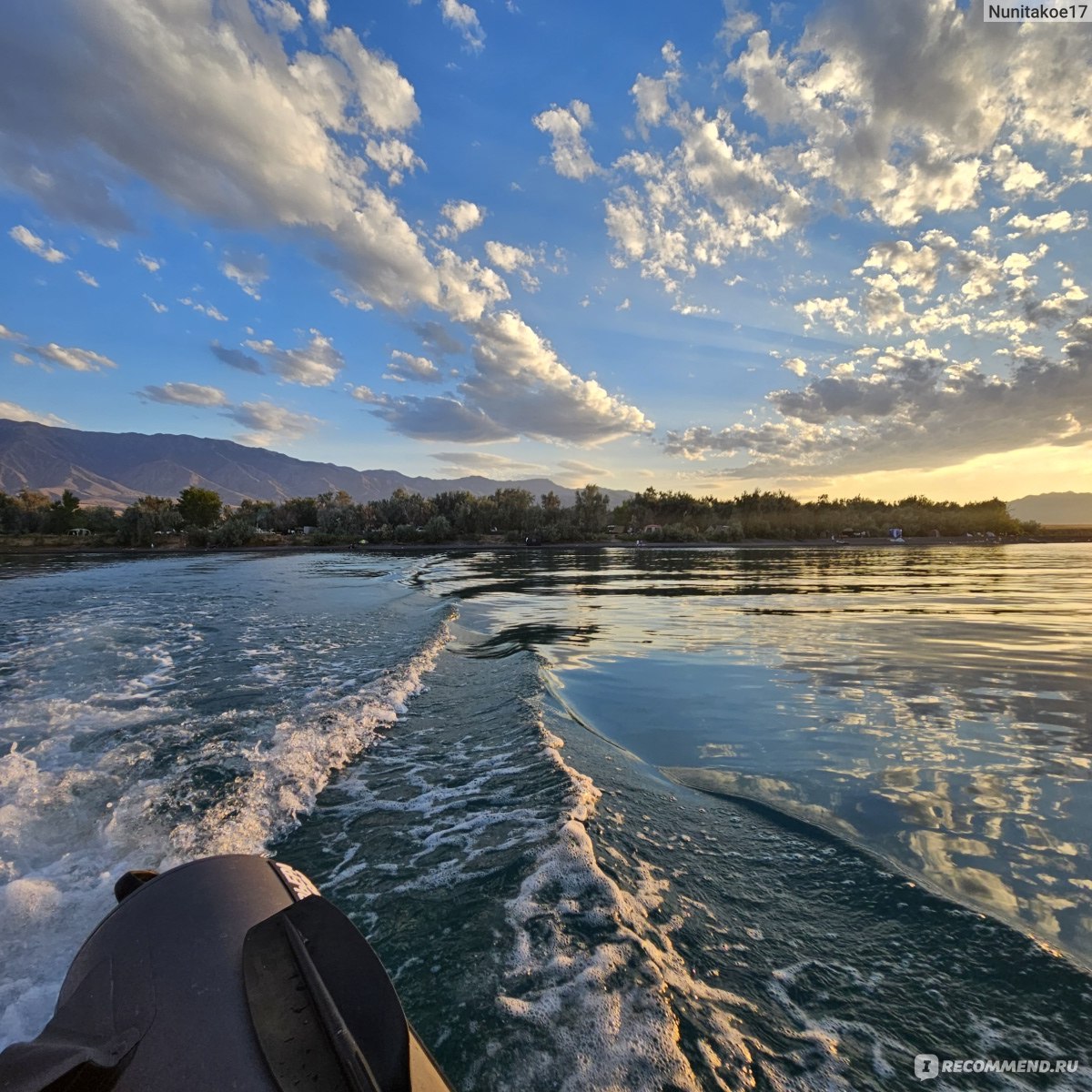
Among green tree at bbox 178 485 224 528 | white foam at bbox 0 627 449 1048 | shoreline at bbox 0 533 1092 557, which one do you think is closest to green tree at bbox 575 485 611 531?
shoreline at bbox 0 533 1092 557

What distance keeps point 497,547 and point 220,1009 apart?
78.2 metres

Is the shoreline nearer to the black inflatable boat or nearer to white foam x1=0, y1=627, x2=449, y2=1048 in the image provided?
white foam x1=0, y1=627, x2=449, y2=1048

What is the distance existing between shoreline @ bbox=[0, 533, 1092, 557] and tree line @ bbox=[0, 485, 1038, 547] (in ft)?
9.77

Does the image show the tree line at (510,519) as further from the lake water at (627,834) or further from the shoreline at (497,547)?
the lake water at (627,834)

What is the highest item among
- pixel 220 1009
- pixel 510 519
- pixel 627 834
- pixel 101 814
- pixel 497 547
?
pixel 510 519

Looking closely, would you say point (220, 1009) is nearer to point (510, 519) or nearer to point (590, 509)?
point (510, 519)

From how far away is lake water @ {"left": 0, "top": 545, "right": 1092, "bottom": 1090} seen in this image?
2.90 m

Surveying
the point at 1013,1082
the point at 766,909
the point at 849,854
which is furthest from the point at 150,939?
the point at 849,854

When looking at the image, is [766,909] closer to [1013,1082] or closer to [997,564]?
[1013,1082]

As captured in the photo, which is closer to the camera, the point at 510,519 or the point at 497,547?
the point at 497,547

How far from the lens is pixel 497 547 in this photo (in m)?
79.7

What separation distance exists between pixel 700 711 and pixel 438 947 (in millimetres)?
5540

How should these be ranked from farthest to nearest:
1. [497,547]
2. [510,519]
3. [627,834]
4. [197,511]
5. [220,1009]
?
[197,511]
[510,519]
[497,547]
[627,834]
[220,1009]

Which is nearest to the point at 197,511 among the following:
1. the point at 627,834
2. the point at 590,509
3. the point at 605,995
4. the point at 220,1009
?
the point at 590,509
